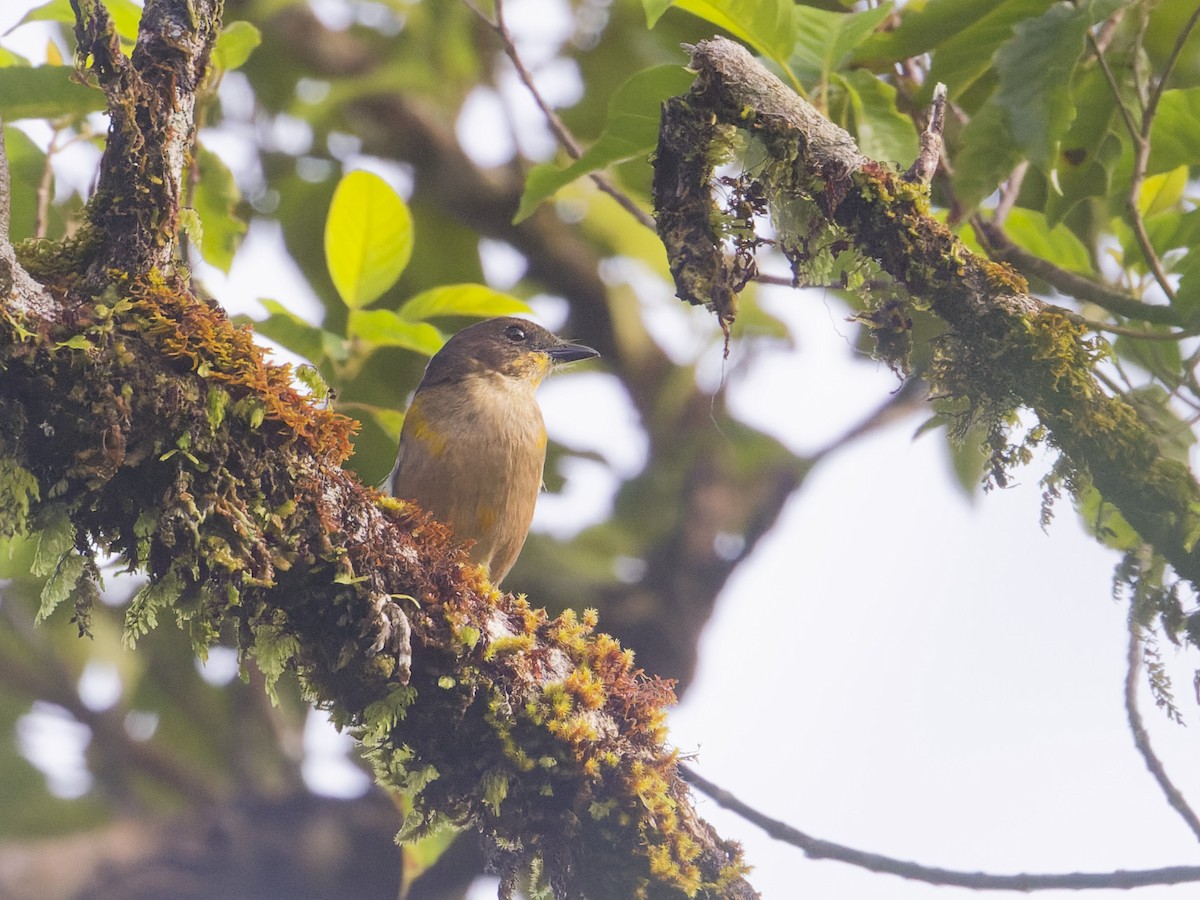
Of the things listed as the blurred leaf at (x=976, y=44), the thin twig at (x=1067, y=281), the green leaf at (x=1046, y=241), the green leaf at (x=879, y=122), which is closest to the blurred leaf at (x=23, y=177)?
the green leaf at (x=879, y=122)

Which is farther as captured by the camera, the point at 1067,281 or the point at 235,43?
the point at 235,43

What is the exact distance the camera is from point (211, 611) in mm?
2221

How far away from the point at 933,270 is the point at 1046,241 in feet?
3.81

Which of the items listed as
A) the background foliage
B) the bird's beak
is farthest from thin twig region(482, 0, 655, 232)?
the bird's beak

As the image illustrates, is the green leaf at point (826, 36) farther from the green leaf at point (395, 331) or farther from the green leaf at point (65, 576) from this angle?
the green leaf at point (65, 576)

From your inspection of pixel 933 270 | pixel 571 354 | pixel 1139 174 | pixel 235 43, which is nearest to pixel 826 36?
pixel 1139 174

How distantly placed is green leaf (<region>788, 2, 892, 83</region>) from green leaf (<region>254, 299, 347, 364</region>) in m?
1.48

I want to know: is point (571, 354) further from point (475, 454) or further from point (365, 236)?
point (365, 236)

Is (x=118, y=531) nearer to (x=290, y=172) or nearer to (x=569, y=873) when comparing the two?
(x=569, y=873)

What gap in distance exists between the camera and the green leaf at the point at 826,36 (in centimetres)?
278

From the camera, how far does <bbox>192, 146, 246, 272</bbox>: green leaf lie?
3686mm

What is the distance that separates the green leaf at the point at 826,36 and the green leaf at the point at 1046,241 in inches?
27.3

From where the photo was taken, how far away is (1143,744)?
3008mm

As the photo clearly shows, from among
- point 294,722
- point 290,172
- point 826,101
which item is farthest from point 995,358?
point 294,722
